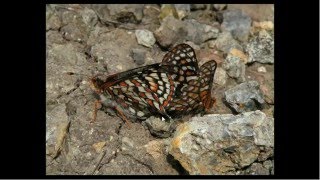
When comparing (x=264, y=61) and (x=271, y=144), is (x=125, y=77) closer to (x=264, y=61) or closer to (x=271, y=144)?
(x=271, y=144)

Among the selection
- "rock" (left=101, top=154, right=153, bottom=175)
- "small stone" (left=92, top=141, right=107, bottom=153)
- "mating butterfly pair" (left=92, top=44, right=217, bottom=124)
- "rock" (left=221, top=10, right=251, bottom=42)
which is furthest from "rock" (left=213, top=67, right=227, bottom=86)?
"small stone" (left=92, top=141, right=107, bottom=153)

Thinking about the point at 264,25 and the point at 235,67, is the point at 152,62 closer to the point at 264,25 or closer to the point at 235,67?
the point at 235,67

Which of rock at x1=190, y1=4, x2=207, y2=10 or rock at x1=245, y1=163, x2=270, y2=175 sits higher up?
rock at x1=190, y1=4, x2=207, y2=10

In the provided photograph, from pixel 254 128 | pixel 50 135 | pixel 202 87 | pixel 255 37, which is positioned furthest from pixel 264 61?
pixel 50 135

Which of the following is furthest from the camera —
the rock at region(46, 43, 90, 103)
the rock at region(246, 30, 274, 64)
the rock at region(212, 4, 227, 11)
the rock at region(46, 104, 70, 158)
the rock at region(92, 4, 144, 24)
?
the rock at region(212, 4, 227, 11)

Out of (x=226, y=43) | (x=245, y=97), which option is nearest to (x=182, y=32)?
(x=226, y=43)

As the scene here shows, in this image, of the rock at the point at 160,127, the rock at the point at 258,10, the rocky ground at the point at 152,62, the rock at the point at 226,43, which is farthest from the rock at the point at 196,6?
the rock at the point at 160,127

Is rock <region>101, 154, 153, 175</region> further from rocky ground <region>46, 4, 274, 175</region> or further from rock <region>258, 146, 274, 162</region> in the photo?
rock <region>258, 146, 274, 162</region>

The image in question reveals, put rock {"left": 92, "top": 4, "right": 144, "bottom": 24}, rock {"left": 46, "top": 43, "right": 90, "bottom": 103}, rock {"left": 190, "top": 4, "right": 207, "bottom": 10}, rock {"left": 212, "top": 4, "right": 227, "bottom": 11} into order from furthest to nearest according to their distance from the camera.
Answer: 1. rock {"left": 212, "top": 4, "right": 227, "bottom": 11}
2. rock {"left": 190, "top": 4, "right": 207, "bottom": 10}
3. rock {"left": 92, "top": 4, "right": 144, "bottom": 24}
4. rock {"left": 46, "top": 43, "right": 90, "bottom": 103}
